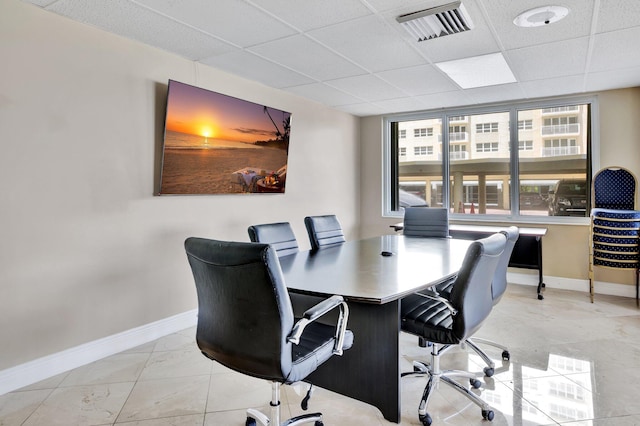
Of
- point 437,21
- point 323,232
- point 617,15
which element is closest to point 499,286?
point 323,232

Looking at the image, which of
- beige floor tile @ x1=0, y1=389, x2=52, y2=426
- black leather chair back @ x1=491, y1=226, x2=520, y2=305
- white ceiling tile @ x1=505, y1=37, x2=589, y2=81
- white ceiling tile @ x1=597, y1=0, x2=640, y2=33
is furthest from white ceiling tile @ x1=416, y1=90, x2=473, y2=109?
beige floor tile @ x1=0, y1=389, x2=52, y2=426

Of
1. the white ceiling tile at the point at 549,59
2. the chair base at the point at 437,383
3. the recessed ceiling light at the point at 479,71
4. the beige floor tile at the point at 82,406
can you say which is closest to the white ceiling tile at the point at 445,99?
the recessed ceiling light at the point at 479,71

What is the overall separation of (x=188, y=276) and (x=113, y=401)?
1.47 meters

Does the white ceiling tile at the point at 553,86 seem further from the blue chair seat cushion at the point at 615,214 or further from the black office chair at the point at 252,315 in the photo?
the black office chair at the point at 252,315

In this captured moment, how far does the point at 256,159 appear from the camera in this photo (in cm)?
436

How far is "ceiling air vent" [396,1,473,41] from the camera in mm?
2723

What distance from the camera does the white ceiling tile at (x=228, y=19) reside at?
2.64m

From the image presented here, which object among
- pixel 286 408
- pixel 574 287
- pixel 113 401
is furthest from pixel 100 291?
pixel 574 287

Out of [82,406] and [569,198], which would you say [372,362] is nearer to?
[82,406]

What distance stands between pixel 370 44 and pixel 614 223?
132 inches

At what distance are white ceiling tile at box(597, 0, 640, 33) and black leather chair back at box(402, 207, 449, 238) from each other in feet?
7.38

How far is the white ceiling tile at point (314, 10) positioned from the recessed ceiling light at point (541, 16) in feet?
3.67

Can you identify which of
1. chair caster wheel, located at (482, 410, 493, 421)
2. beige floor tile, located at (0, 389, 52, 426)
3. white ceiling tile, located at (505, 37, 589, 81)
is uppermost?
white ceiling tile, located at (505, 37, 589, 81)

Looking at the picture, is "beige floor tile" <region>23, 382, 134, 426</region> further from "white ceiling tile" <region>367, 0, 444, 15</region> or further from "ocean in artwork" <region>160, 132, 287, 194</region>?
"white ceiling tile" <region>367, 0, 444, 15</region>
